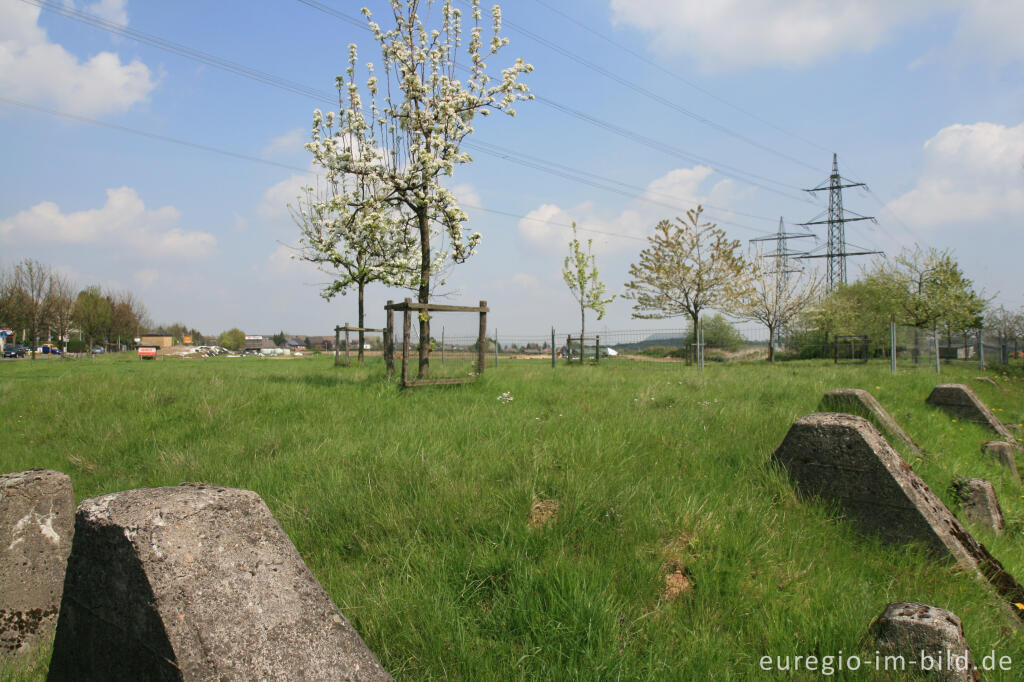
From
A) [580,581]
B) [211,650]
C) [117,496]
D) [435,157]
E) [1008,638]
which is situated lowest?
[1008,638]

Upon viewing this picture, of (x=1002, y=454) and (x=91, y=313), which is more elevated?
(x=91, y=313)

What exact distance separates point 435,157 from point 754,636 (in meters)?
10.5

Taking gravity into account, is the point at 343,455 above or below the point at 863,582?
above

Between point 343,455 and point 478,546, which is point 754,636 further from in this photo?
point 343,455

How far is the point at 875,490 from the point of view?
400cm

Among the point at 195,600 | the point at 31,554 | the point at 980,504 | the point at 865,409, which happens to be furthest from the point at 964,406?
the point at 31,554

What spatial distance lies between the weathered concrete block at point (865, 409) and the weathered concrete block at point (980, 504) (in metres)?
0.65

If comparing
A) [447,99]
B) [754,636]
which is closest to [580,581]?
[754,636]

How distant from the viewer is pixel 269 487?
15.0 ft

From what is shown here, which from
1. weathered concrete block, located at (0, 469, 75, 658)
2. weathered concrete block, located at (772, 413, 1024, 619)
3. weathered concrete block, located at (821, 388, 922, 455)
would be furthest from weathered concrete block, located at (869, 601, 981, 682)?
weathered concrete block, located at (0, 469, 75, 658)

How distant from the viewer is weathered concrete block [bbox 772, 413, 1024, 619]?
3752 mm

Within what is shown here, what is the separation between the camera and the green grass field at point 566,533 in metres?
2.63

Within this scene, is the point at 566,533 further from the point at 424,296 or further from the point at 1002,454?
the point at 424,296

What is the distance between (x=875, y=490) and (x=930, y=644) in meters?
1.77
